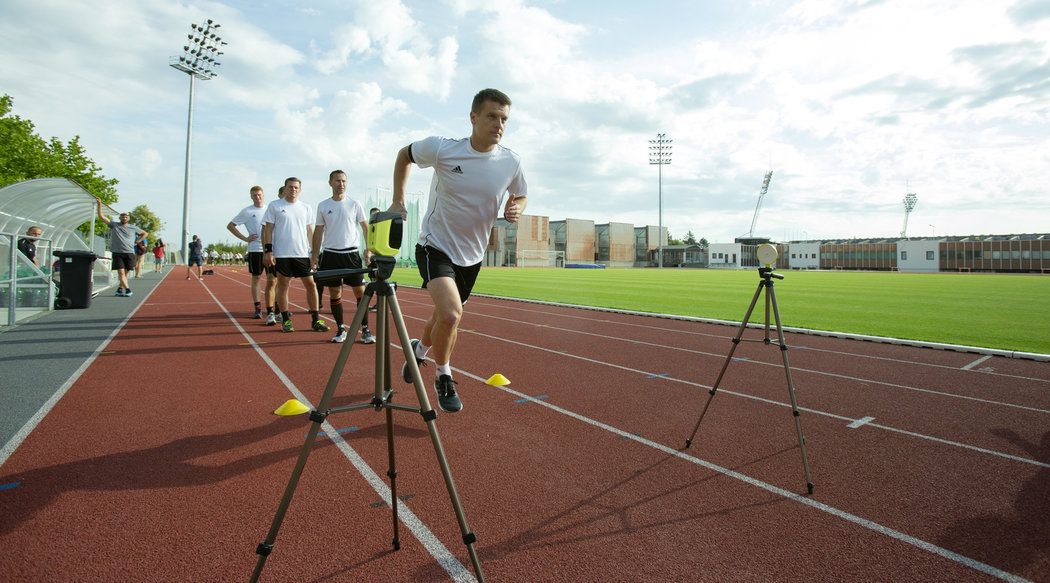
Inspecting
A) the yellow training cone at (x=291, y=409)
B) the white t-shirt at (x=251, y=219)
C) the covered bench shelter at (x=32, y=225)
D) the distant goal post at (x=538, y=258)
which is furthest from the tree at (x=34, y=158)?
the distant goal post at (x=538, y=258)

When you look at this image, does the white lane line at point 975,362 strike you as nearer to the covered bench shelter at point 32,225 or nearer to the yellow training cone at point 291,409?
the yellow training cone at point 291,409

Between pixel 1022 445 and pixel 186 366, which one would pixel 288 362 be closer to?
pixel 186 366

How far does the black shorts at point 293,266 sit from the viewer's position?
8375 mm

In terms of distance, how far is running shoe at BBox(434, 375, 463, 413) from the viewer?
3477mm

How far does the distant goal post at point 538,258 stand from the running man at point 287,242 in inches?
3058

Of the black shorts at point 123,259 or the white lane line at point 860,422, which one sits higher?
the black shorts at point 123,259

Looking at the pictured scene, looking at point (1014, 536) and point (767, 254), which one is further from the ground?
point (767, 254)

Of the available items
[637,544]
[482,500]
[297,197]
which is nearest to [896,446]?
[637,544]

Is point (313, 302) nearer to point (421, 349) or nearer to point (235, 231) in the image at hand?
point (235, 231)

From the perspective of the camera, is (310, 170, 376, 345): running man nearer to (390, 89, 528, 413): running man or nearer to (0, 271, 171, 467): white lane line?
(0, 271, 171, 467): white lane line

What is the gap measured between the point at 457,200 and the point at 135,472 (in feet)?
8.77

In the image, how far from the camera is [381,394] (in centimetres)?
227

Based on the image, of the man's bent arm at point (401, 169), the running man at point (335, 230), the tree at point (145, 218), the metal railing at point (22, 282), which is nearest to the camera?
Result: the man's bent arm at point (401, 169)

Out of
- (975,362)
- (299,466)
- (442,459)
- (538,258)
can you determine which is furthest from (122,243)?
(538,258)
